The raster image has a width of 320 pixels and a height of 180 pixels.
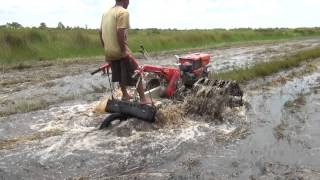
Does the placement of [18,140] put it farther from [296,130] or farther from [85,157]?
[296,130]

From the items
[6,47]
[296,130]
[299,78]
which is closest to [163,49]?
[6,47]

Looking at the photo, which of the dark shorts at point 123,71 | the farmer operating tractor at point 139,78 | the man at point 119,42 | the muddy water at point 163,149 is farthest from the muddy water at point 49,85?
the man at point 119,42

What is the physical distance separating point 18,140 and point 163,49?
80.3ft

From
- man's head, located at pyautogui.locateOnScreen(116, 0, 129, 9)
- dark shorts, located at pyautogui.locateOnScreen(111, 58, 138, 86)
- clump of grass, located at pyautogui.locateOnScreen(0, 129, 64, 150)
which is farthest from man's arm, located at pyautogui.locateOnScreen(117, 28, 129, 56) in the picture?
clump of grass, located at pyautogui.locateOnScreen(0, 129, 64, 150)

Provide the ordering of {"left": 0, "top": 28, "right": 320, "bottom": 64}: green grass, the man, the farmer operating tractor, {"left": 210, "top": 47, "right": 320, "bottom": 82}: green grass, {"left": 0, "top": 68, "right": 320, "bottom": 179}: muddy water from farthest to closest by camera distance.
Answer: {"left": 0, "top": 28, "right": 320, "bottom": 64}: green grass → {"left": 210, "top": 47, "right": 320, "bottom": 82}: green grass → the farmer operating tractor → the man → {"left": 0, "top": 68, "right": 320, "bottom": 179}: muddy water

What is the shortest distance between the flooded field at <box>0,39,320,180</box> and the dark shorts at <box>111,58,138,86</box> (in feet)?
2.18

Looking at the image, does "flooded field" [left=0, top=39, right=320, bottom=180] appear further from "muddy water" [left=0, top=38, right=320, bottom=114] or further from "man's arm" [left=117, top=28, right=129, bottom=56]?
"man's arm" [left=117, top=28, right=129, bottom=56]

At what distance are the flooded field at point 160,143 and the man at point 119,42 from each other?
767 millimetres

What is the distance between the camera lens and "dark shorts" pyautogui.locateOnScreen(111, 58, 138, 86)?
343 inches

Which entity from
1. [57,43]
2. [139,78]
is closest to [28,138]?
[139,78]

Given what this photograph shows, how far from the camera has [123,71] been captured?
874cm

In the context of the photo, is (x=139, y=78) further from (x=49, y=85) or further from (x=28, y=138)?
(x=49, y=85)

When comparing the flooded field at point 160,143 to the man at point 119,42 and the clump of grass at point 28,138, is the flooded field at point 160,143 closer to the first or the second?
the clump of grass at point 28,138

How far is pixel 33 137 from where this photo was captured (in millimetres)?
8156
